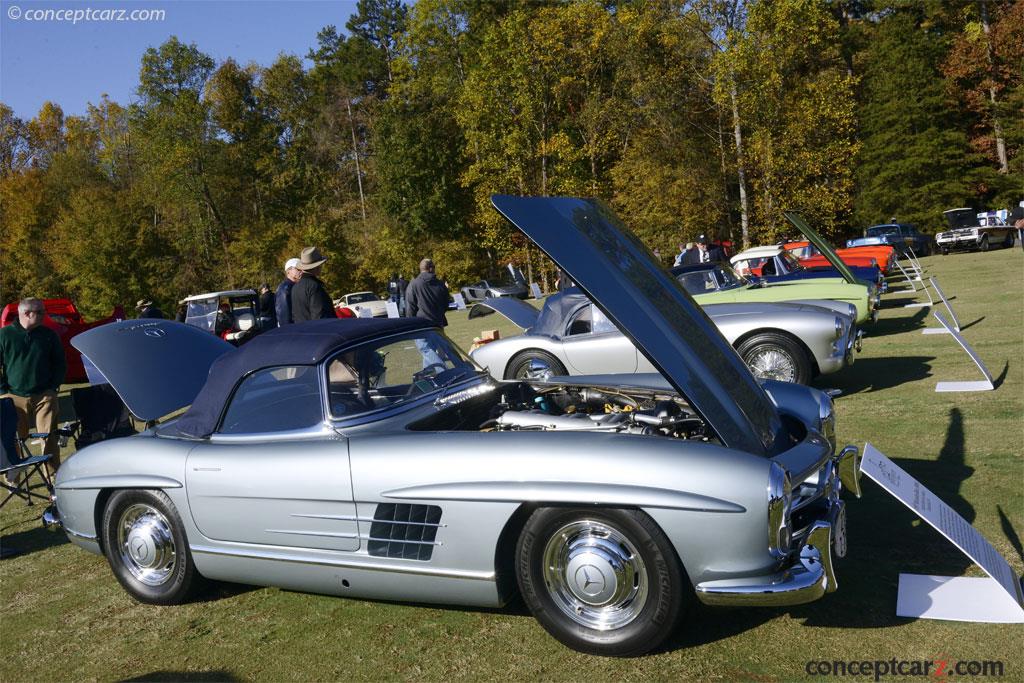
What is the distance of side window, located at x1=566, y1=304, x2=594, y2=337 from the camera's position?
8.94 m

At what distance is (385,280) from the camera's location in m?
44.4

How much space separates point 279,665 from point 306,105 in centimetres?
5114

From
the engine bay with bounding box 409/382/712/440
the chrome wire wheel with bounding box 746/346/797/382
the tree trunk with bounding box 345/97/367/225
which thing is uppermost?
the tree trunk with bounding box 345/97/367/225

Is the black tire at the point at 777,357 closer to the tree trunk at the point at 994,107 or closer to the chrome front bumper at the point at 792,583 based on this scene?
the chrome front bumper at the point at 792,583

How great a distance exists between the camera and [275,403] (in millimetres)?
4289

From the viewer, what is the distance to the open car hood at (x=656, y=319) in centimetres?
353

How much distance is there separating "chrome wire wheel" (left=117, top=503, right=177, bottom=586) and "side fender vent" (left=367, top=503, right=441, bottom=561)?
1.38m

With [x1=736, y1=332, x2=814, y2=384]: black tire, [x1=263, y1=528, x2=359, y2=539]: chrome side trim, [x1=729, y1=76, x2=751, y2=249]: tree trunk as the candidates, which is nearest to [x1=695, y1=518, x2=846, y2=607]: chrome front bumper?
[x1=263, y1=528, x2=359, y2=539]: chrome side trim

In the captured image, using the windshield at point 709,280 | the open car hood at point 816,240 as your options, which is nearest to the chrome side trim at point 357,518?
the windshield at point 709,280

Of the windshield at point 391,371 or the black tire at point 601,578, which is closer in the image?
the black tire at point 601,578

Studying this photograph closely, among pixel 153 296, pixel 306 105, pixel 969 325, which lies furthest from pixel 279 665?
pixel 306 105

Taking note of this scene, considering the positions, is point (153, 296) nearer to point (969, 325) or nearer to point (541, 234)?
point (969, 325)

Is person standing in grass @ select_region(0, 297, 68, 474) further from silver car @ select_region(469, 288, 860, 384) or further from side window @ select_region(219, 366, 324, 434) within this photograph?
silver car @ select_region(469, 288, 860, 384)

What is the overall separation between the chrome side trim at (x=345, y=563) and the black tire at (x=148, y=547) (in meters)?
0.19
